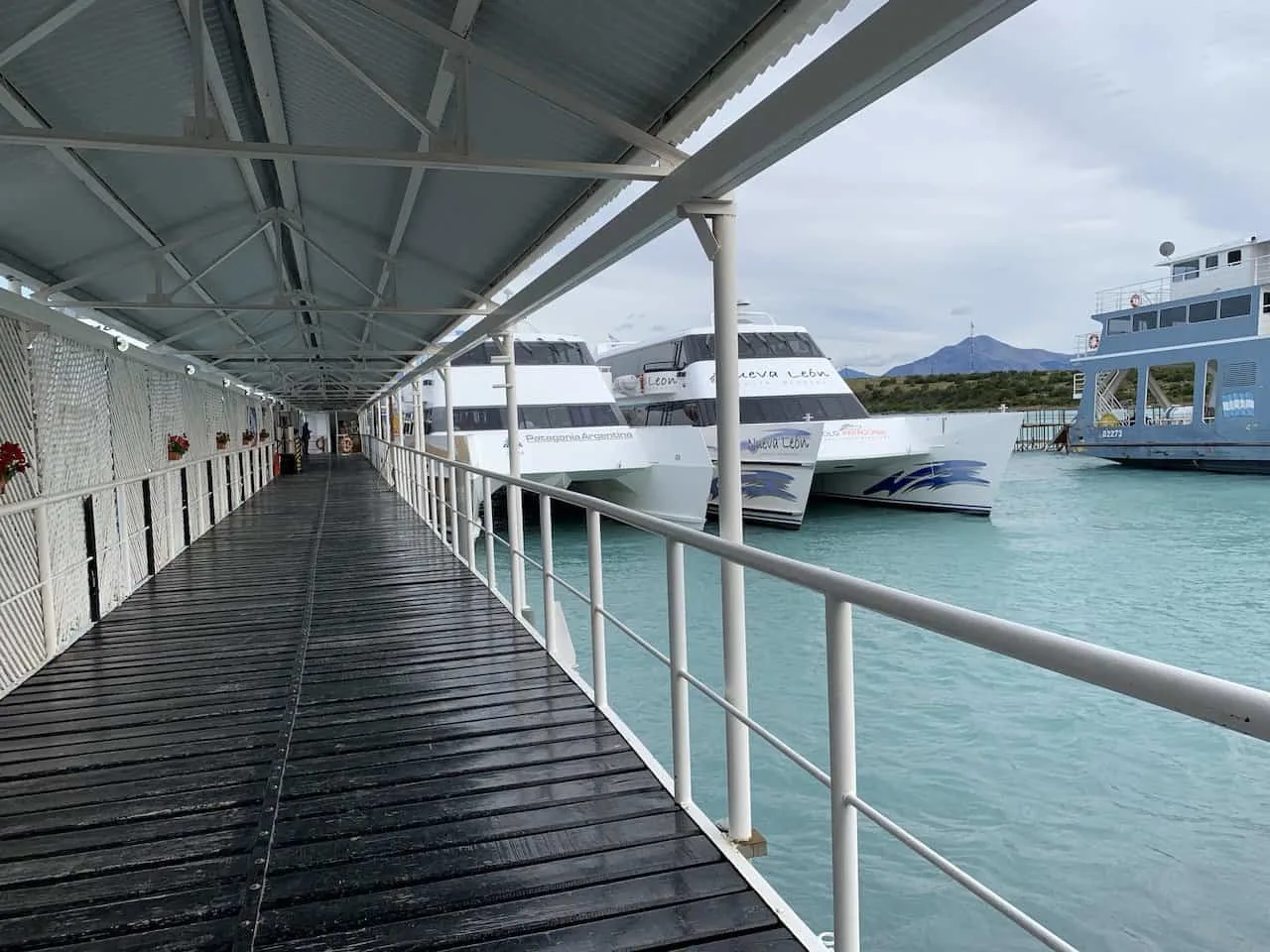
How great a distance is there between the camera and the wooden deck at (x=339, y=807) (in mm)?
1894

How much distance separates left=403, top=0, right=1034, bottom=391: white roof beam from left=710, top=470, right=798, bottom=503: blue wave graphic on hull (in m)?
12.8

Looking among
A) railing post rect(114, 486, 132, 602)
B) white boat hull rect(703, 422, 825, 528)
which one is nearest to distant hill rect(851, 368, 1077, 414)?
white boat hull rect(703, 422, 825, 528)

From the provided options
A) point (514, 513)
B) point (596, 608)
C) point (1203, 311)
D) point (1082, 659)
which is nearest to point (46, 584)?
point (514, 513)

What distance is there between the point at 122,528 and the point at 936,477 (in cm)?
1421

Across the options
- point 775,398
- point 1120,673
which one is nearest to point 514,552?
point 1120,673

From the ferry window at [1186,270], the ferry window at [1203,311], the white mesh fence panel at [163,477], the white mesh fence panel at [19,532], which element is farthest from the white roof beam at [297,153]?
the ferry window at [1186,270]

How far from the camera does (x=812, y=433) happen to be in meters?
15.5

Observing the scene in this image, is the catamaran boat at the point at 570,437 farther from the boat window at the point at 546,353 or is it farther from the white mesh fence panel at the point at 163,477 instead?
the white mesh fence panel at the point at 163,477

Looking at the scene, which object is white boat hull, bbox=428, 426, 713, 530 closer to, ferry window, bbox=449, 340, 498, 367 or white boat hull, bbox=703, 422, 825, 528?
white boat hull, bbox=703, 422, 825, 528

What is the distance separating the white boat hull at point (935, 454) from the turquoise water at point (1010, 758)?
4622 mm

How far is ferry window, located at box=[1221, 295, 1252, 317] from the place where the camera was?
2478 cm

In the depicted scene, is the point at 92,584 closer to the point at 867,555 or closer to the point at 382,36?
the point at 382,36

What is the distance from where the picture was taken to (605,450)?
47.4 feet

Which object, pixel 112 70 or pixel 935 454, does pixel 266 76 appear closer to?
pixel 112 70
